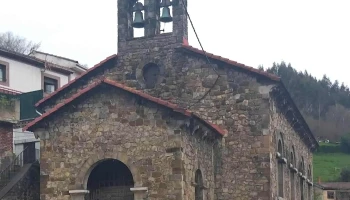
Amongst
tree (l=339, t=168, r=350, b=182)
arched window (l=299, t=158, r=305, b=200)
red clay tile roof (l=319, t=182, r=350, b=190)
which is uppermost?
arched window (l=299, t=158, r=305, b=200)

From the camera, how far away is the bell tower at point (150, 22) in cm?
1958

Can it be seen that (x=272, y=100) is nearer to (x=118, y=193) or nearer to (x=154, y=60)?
(x=154, y=60)

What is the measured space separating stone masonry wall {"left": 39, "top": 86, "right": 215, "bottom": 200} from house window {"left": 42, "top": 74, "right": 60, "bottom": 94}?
17080mm

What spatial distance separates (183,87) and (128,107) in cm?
366

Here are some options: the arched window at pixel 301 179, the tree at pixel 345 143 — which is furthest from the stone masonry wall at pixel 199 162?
the tree at pixel 345 143

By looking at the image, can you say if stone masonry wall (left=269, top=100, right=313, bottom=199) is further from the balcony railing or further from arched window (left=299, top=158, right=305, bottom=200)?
the balcony railing

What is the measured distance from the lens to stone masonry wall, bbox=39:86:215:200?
15.9 m

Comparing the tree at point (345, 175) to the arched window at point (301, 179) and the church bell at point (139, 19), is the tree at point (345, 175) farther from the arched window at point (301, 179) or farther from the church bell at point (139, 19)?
the church bell at point (139, 19)

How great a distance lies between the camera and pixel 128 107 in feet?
53.5

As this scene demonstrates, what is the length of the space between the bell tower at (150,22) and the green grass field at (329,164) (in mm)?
56845

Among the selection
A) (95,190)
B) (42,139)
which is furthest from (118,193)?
(42,139)

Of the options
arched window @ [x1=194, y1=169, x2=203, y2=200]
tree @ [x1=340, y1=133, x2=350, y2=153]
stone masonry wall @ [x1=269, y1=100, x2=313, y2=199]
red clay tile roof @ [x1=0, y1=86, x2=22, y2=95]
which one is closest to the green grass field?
tree @ [x1=340, y1=133, x2=350, y2=153]

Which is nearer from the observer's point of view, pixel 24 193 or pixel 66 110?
pixel 66 110

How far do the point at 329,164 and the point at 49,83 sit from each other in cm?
5211
